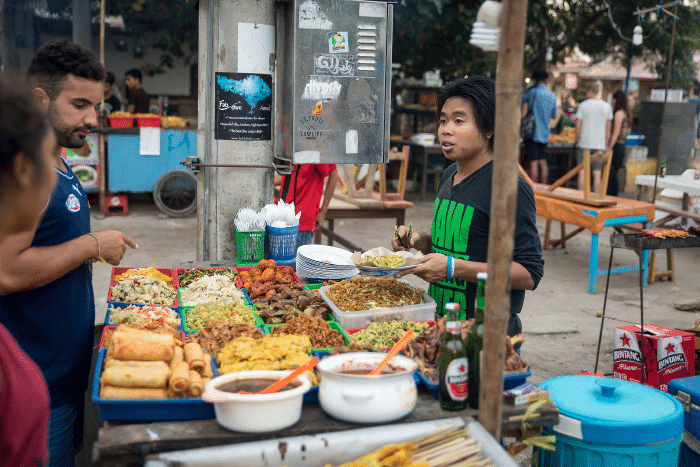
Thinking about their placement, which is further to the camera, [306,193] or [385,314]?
[306,193]

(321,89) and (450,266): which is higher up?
(321,89)

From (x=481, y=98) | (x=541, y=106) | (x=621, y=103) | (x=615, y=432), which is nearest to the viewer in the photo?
(x=615, y=432)

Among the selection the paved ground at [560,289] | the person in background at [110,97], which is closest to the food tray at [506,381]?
the paved ground at [560,289]

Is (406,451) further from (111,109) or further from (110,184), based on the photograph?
(111,109)

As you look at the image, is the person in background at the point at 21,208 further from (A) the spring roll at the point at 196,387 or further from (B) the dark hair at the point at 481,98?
(B) the dark hair at the point at 481,98

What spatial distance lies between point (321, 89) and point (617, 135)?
28.9ft

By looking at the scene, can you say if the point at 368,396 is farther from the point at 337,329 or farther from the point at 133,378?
the point at 337,329

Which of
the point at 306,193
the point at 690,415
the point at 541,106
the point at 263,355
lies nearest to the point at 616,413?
the point at 690,415

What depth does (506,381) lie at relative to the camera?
2.23 m

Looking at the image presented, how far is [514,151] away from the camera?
1685 millimetres

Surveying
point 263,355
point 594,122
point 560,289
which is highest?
point 594,122

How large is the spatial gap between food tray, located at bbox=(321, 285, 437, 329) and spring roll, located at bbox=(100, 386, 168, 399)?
101 cm

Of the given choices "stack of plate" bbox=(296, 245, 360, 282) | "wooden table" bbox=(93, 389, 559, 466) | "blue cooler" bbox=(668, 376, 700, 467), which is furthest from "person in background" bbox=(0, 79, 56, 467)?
"blue cooler" bbox=(668, 376, 700, 467)

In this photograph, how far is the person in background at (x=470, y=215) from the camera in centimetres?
269
